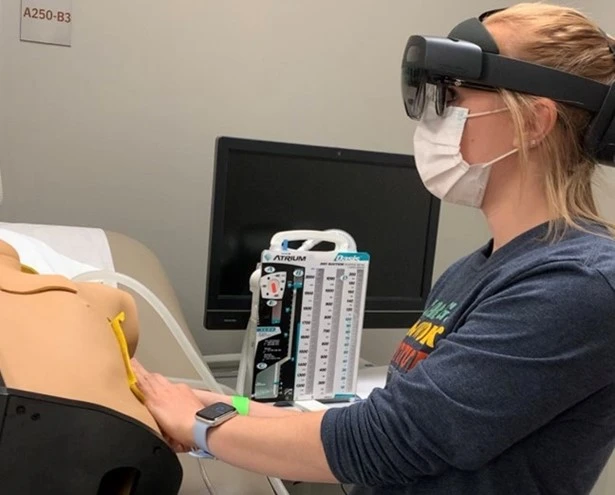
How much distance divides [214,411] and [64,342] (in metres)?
0.27

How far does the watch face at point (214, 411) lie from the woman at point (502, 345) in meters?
0.02

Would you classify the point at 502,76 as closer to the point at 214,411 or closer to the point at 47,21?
the point at 214,411

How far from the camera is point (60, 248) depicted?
136 cm

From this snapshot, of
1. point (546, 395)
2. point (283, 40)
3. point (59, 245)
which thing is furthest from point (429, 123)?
point (283, 40)

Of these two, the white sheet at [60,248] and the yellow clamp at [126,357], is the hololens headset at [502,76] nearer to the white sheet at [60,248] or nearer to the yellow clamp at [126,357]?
the yellow clamp at [126,357]

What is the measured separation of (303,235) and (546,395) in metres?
0.79

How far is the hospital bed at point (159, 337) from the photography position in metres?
1.03

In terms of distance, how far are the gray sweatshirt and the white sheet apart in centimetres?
60

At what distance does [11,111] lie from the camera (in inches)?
66.7

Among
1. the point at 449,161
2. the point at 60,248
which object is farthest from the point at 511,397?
the point at 60,248

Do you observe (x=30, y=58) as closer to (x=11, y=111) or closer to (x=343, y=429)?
(x=11, y=111)

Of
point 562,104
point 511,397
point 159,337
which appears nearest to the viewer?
point 511,397

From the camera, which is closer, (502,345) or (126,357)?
(502,345)

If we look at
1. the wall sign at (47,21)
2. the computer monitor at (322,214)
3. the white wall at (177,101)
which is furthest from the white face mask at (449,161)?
the wall sign at (47,21)
